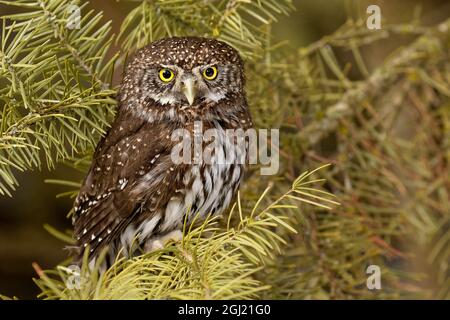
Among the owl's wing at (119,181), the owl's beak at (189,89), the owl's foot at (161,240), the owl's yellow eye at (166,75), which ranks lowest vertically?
the owl's foot at (161,240)

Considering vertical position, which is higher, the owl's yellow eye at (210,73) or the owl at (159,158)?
the owl's yellow eye at (210,73)

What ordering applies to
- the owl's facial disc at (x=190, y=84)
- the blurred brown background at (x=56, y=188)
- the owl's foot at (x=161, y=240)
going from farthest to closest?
1. the blurred brown background at (x=56, y=188)
2. the owl's facial disc at (x=190, y=84)
3. the owl's foot at (x=161, y=240)

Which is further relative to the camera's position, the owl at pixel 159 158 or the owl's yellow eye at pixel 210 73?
the owl's yellow eye at pixel 210 73

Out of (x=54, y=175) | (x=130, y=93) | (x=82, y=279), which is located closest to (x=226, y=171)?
(x=130, y=93)

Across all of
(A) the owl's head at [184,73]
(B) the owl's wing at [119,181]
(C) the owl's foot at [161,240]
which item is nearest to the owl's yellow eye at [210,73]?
(A) the owl's head at [184,73]

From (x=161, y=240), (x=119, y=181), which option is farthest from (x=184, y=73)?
(x=161, y=240)

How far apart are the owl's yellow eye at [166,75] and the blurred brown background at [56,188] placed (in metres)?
1.43

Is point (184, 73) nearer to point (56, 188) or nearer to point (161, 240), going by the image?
point (161, 240)

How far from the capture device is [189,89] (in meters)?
2.81

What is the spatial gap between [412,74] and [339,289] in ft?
3.78

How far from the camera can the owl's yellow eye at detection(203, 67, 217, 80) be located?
2.89 m

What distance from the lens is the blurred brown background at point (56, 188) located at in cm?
430

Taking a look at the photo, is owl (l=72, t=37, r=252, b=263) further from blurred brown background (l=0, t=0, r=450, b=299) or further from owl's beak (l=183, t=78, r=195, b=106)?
blurred brown background (l=0, t=0, r=450, b=299)

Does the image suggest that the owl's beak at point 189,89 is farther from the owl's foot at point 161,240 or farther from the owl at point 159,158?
the owl's foot at point 161,240
